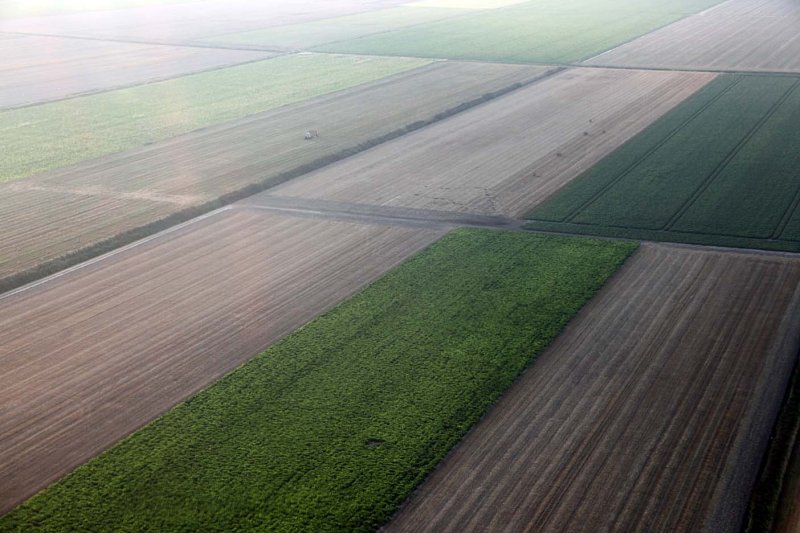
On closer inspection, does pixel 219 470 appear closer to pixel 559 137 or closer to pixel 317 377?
pixel 317 377

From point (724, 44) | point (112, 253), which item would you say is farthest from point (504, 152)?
point (724, 44)

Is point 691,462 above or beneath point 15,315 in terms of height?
beneath

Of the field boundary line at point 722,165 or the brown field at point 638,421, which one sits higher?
the brown field at point 638,421

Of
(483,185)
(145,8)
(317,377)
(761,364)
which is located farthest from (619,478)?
(145,8)

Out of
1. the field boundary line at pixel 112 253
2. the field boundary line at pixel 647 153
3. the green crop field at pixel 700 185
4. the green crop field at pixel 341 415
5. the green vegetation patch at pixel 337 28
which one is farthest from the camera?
the green vegetation patch at pixel 337 28

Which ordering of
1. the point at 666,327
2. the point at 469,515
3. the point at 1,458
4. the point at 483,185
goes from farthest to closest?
the point at 483,185 < the point at 666,327 < the point at 1,458 < the point at 469,515

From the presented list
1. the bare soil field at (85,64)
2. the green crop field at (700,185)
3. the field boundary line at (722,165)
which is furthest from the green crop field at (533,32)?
the green crop field at (700,185)

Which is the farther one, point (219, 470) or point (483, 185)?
point (483, 185)

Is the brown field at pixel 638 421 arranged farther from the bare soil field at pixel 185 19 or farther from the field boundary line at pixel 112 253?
the bare soil field at pixel 185 19
